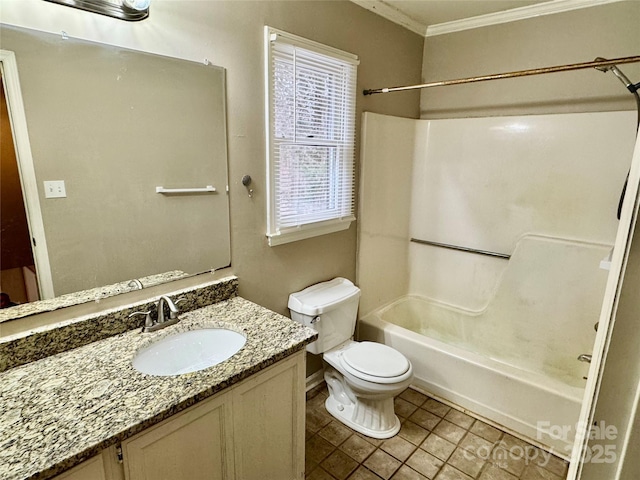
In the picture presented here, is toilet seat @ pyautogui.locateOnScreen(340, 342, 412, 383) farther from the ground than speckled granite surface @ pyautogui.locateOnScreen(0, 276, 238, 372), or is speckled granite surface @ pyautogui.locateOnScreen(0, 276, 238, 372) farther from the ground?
speckled granite surface @ pyautogui.locateOnScreen(0, 276, 238, 372)

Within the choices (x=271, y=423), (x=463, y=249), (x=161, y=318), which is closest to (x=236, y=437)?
(x=271, y=423)

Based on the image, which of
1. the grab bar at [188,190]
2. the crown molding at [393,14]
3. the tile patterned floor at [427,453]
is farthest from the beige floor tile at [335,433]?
the crown molding at [393,14]

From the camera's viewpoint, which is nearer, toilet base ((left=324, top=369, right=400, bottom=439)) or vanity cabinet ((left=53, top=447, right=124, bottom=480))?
vanity cabinet ((left=53, top=447, right=124, bottom=480))

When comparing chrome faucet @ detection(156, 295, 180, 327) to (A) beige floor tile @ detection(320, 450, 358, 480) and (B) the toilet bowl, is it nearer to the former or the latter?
(B) the toilet bowl

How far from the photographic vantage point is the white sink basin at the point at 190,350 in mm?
1396

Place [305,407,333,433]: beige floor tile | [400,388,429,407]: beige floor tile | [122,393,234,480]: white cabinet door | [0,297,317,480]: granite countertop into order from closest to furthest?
[0,297,317,480]: granite countertop, [122,393,234,480]: white cabinet door, [305,407,333,433]: beige floor tile, [400,388,429,407]: beige floor tile

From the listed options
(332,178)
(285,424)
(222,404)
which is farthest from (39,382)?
(332,178)

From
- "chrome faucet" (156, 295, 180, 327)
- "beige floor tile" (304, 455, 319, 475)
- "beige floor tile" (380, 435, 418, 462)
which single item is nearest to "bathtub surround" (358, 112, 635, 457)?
"beige floor tile" (380, 435, 418, 462)

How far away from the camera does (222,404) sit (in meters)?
1.21

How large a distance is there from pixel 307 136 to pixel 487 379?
175cm

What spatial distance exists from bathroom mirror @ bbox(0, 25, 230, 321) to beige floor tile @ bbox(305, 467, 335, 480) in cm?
113

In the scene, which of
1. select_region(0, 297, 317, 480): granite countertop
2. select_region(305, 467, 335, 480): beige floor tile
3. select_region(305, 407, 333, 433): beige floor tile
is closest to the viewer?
select_region(0, 297, 317, 480): granite countertop

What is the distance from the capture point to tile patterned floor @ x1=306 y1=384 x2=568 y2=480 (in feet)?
5.91

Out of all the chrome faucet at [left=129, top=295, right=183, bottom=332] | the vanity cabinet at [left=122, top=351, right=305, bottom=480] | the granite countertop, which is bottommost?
the vanity cabinet at [left=122, top=351, right=305, bottom=480]
